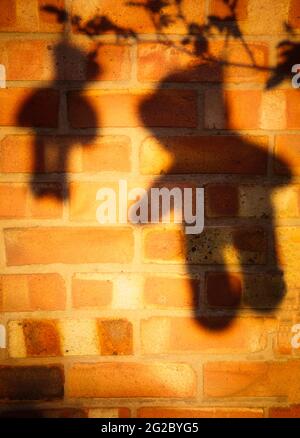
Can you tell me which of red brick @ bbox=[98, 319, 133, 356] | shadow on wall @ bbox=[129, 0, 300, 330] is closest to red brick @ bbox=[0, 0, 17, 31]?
shadow on wall @ bbox=[129, 0, 300, 330]

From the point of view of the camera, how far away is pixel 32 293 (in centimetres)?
54

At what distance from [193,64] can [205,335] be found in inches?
19.5

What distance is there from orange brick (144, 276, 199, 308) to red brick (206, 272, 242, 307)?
0.09ft

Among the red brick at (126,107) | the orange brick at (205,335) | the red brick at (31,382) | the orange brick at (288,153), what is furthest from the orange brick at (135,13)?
the red brick at (31,382)

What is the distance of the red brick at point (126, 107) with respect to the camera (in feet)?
1.67

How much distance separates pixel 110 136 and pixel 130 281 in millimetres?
266

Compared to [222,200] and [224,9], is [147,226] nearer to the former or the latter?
[222,200]

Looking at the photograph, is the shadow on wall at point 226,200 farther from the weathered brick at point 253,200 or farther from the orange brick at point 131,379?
the orange brick at point 131,379

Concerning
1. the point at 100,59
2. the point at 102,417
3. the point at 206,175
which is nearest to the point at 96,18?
the point at 100,59

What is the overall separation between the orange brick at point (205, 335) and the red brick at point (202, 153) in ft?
0.94

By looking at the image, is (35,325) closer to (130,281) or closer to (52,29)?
(130,281)

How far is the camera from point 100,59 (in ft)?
1.65

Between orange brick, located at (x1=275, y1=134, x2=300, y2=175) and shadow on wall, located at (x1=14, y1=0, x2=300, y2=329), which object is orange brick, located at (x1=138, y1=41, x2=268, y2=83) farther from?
orange brick, located at (x1=275, y1=134, x2=300, y2=175)

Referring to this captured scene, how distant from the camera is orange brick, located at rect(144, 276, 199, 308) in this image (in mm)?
541
